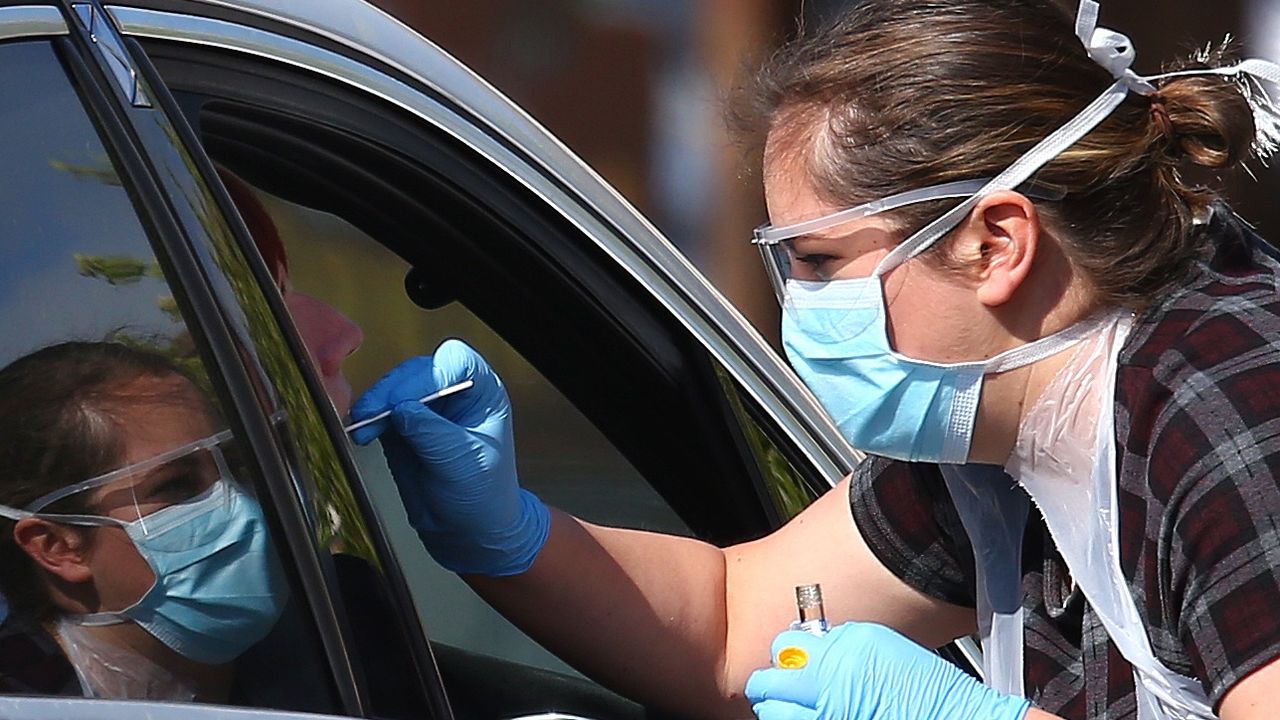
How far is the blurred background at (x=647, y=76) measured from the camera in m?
8.41

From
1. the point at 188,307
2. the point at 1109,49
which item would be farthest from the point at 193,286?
the point at 1109,49

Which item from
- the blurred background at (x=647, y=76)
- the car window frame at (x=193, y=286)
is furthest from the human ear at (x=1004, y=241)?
the blurred background at (x=647, y=76)

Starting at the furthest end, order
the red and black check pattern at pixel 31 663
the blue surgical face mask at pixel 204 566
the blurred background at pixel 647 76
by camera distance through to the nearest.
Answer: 1. the blurred background at pixel 647 76
2. the blue surgical face mask at pixel 204 566
3. the red and black check pattern at pixel 31 663

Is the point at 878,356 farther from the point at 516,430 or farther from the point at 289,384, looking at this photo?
the point at 289,384

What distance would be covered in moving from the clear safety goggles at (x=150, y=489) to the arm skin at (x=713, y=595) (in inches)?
28.1

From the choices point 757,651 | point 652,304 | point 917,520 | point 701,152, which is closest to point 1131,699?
point 917,520

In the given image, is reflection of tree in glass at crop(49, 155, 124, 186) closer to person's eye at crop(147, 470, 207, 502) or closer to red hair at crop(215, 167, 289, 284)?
person's eye at crop(147, 470, 207, 502)

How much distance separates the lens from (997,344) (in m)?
1.82

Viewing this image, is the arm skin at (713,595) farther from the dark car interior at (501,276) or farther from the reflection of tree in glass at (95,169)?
the reflection of tree in glass at (95,169)

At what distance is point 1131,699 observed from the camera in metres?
1.82

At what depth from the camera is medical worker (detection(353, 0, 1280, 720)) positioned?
1.70 metres

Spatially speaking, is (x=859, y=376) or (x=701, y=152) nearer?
(x=859, y=376)

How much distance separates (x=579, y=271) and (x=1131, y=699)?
2.64ft

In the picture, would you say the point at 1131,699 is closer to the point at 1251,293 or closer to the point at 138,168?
the point at 1251,293
